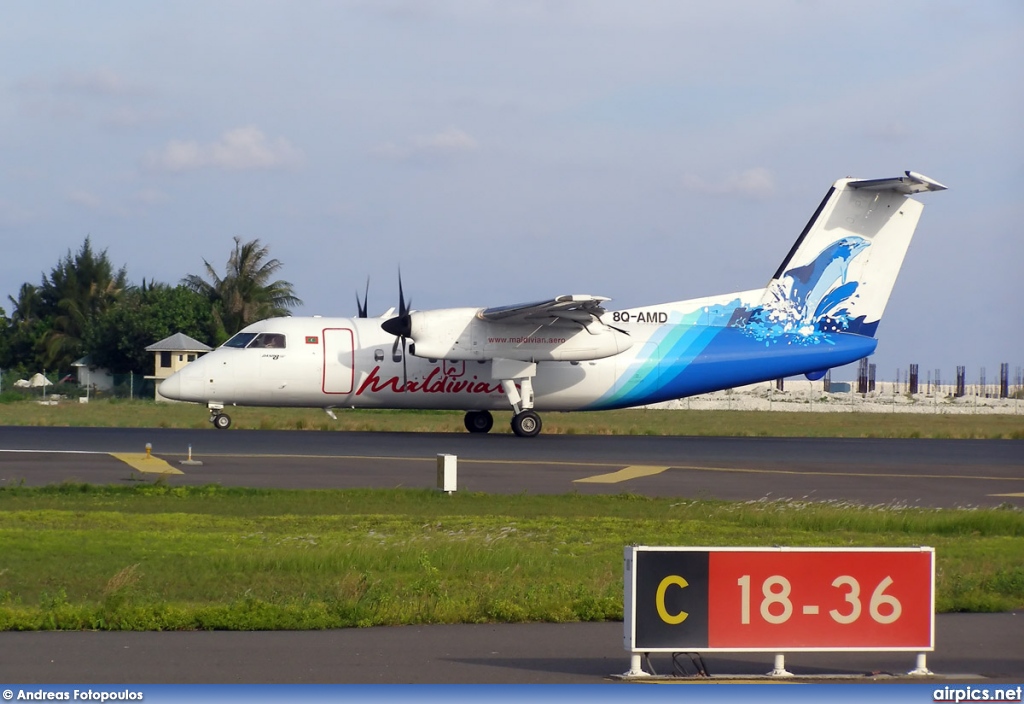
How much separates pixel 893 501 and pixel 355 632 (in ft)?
39.6

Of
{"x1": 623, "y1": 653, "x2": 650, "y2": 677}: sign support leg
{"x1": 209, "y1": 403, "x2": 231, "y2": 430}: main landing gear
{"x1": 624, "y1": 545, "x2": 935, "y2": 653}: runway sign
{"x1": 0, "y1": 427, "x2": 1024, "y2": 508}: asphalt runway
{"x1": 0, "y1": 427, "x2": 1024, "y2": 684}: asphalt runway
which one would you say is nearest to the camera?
{"x1": 624, "y1": 545, "x2": 935, "y2": 653}: runway sign

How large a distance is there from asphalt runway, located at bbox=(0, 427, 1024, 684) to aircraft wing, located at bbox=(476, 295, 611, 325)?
124 inches

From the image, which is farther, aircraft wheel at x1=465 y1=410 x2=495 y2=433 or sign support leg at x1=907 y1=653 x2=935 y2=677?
aircraft wheel at x1=465 y1=410 x2=495 y2=433

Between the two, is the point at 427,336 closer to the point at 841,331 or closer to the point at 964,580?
the point at 841,331

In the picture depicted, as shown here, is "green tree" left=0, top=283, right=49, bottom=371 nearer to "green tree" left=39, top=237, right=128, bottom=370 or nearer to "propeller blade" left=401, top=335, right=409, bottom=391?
"green tree" left=39, top=237, right=128, bottom=370

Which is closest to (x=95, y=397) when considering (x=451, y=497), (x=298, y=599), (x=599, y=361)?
(x=599, y=361)

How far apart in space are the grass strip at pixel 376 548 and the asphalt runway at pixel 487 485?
420 mm

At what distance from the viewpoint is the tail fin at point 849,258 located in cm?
3247

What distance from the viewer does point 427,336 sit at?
29.2m

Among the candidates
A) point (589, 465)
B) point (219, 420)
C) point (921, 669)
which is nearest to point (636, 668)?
point (921, 669)

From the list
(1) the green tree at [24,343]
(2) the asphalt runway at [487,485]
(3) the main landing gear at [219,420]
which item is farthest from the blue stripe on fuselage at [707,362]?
(1) the green tree at [24,343]

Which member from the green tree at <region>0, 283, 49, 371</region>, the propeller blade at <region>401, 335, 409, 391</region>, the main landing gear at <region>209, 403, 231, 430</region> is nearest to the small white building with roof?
the green tree at <region>0, 283, 49, 371</region>

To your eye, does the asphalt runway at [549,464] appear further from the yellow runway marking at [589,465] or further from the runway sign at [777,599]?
the runway sign at [777,599]

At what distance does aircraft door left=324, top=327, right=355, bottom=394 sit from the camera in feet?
98.3
